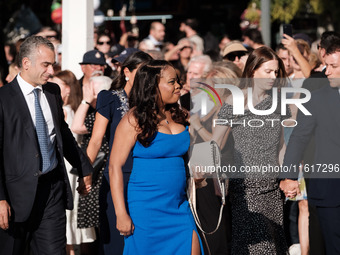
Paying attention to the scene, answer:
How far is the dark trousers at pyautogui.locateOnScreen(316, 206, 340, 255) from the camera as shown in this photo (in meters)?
6.63

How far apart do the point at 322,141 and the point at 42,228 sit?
8.63 ft

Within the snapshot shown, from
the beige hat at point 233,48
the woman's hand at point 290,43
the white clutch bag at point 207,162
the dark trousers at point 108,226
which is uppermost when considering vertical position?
the woman's hand at point 290,43

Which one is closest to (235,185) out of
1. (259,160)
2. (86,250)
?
(259,160)

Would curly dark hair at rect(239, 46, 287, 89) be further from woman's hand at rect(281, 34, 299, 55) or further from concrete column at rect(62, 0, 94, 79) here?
concrete column at rect(62, 0, 94, 79)

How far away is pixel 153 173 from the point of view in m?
5.78

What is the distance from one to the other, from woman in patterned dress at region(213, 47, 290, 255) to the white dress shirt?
157cm

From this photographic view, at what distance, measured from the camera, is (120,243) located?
22.2 feet

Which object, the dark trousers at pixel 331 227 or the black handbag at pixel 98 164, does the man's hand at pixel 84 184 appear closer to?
the black handbag at pixel 98 164

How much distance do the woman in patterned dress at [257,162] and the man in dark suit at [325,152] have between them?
0.59 ft

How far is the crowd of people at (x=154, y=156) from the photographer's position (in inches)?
228

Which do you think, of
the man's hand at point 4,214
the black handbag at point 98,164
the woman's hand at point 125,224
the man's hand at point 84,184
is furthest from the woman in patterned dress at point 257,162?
the man's hand at point 4,214

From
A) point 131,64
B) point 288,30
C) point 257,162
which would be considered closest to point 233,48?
point 288,30

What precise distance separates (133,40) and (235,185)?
8.97 meters

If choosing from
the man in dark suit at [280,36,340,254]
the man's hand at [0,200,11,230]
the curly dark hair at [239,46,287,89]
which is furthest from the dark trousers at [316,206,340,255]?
the man's hand at [0,200,11,230]
